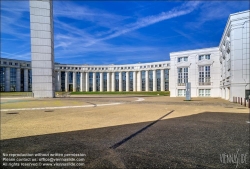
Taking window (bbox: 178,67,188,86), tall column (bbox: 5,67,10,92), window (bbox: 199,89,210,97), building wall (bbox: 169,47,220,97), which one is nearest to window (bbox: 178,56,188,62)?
building wall (bbox: 169,47,220,97)

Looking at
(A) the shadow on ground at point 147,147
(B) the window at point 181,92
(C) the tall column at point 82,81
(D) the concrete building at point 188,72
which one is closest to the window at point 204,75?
(D) the concrete building at point 188,72

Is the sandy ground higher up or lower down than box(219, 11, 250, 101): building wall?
lower down

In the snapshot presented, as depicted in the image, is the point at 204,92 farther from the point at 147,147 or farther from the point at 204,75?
the point at 147,147

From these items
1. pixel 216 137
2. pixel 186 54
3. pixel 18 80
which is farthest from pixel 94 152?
pixel 18 80

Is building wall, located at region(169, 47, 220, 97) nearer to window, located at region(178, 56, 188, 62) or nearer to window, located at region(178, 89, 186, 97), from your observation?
window, located at region(178, 56, 188, 62)

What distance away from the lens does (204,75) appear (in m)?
46.8

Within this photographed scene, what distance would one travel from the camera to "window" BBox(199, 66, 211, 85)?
4650cm

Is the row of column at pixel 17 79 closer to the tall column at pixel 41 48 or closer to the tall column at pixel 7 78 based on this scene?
the tall column at pixel 7 78

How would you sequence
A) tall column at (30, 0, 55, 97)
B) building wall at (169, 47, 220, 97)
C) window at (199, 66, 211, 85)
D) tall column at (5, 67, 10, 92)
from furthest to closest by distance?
tall column at (5, 67, 10, 92), window at (199, 66, 211, 85), building wall at (169, 47, 220, 97), tall column at (30, 0, 55, 97)

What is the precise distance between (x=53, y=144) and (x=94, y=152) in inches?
75.8

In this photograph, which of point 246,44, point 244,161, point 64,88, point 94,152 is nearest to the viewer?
point 244,161

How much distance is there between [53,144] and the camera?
6.22 meters

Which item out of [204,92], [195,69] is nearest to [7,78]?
[195,69]

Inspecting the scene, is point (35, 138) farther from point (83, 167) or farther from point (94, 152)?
point (83, 167)
